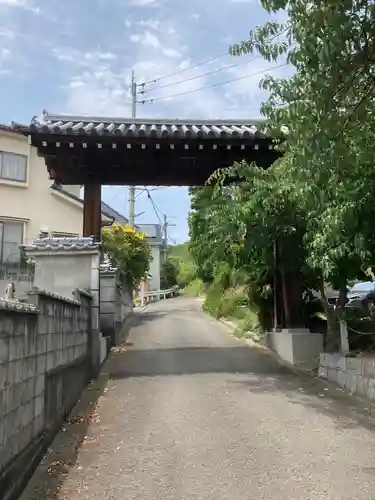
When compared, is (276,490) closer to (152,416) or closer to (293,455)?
(293,455)

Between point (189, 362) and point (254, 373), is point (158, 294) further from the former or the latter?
point (254, 373)

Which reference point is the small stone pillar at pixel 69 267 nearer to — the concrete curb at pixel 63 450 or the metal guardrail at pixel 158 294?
the concrete curb at pixel 63 450

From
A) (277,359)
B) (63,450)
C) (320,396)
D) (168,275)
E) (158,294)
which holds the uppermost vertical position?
(168,275)

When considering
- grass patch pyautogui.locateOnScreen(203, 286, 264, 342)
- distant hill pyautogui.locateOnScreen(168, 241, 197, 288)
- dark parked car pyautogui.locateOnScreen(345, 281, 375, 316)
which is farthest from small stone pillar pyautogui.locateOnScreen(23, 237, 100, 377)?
distant hill pyautogui.locateOnScreen(168, 241, 197, 288)

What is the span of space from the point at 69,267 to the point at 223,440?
16.8ft

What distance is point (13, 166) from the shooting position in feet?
69.4

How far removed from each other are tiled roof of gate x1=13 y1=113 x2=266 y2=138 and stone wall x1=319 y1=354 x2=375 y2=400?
423 centimetres

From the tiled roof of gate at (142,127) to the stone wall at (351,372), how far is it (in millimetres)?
4231

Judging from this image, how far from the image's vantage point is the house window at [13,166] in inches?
821

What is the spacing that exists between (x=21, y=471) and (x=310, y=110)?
4.25m

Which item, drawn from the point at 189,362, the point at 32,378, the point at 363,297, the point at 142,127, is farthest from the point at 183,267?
the point at 32,378

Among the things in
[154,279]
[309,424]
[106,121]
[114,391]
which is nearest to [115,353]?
[114,391]

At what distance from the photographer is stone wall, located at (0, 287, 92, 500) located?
4.02 metres

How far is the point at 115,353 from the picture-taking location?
1288 centimetres
